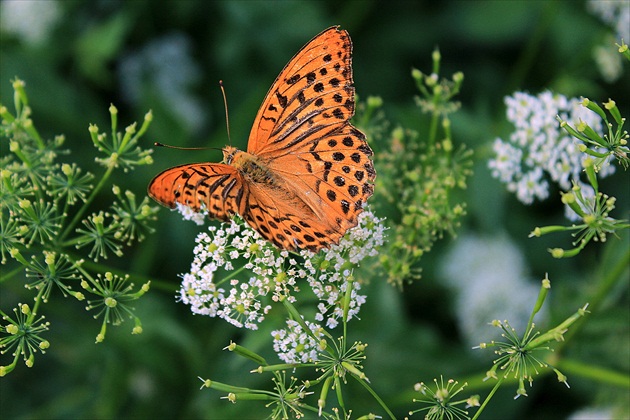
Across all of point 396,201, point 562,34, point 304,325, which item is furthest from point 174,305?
point 562,34

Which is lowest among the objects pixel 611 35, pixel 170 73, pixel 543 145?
pixel 543 145

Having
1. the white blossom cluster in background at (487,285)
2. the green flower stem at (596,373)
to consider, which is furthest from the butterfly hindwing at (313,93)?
the white blossom cluster in background at (487,285)

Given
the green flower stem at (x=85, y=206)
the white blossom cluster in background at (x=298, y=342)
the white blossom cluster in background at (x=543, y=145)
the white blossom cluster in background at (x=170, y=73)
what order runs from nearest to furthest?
1. the white blossom cluster in background at (x=298, y=342)
2. the green flower stem at (x=85, y=206)
3. the white blossom cluster in background at (x=543, y=145)
4. the white blossom cluster in background at (x=170, y=73)

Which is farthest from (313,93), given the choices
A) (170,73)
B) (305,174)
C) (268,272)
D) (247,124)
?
(170,73)

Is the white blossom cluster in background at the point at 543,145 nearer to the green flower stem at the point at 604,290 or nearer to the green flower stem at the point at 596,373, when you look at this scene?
the green flower stem at the point at 604,290

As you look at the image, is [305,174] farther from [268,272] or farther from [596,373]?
[596,373]

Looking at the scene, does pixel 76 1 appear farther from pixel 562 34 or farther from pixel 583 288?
pixel 583 288

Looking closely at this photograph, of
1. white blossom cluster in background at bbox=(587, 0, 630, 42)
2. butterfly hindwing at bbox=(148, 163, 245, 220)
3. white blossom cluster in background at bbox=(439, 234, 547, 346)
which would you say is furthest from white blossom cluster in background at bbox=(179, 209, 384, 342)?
white blossom cluster in background at bbox=(587, 0, 630, 42)
